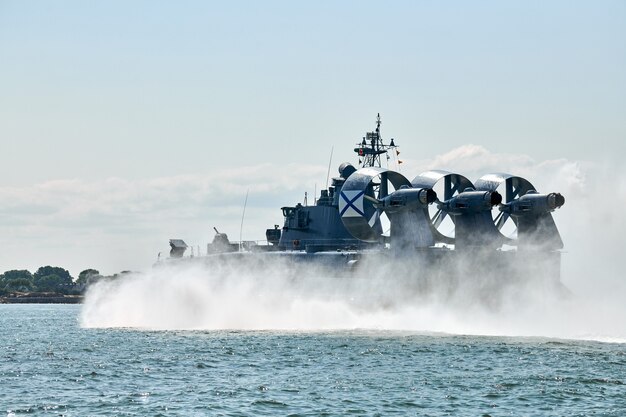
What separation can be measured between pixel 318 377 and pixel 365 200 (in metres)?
32.7

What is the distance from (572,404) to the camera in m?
30.6

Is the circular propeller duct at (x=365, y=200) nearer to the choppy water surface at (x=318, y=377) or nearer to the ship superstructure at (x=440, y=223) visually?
the ship superstructure at (x=440, y=223)

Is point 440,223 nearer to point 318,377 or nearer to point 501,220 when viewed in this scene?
point 501,220

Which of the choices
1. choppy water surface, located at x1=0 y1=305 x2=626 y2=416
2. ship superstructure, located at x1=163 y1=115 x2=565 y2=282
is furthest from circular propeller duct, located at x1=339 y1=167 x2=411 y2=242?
choppy water surface, located at x1=0 y1=305 x2=626 y2=416

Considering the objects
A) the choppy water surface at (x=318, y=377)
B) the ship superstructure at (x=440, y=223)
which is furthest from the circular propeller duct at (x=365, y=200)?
the choppy water surface at (x=318, y=377)

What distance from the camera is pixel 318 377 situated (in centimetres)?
3694

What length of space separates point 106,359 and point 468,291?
89.8 feet

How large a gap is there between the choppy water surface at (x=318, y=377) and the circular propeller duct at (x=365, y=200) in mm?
16374

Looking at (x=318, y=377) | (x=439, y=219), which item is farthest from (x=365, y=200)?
(x=318, y=377)

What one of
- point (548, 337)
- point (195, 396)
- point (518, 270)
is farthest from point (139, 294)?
point (195, 396)

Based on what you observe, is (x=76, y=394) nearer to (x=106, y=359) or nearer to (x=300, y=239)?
(x=106, y=359)

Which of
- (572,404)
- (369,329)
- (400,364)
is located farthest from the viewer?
(369,329)

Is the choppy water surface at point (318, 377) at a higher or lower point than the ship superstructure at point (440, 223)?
lower

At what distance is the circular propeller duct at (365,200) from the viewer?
67938mm
